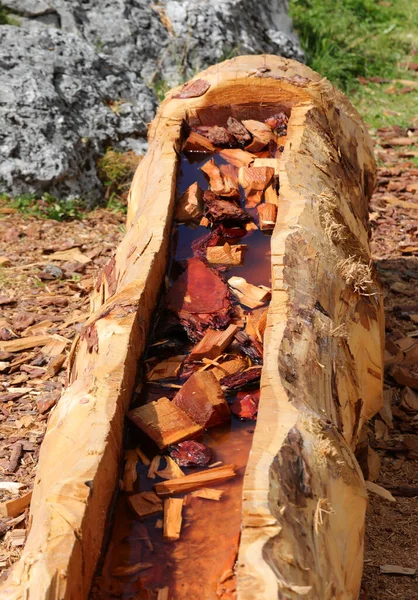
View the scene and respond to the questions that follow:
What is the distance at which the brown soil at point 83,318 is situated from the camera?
2945mm

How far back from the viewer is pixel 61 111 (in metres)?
5.18

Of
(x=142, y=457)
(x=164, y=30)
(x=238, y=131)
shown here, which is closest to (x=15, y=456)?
(x=142, y=457)

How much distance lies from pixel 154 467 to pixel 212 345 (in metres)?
0.53

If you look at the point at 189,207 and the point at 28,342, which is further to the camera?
the point at 28,342

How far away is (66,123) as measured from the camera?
5141 millimetres

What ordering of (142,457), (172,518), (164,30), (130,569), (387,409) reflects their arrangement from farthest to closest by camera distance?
(164,30) → (387,409) → (142,457) → (172,518) → (130,569)

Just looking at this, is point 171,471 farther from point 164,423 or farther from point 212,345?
point 212,345

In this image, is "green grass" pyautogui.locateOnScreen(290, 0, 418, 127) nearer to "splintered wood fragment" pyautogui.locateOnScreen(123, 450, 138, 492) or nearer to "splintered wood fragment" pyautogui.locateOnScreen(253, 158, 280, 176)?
"splintered wood fragment" pyautogui.locateOnScreen(253, 158, 280, 176)

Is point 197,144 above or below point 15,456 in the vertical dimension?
above

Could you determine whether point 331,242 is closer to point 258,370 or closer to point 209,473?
point 258,370

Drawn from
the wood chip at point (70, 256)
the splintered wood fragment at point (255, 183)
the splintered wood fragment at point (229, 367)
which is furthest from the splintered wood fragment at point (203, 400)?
the wood chip at point (70, 256)

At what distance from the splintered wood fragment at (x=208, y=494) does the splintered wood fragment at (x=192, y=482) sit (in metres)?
0.02

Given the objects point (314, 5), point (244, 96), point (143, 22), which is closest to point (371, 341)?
point (244, 96)

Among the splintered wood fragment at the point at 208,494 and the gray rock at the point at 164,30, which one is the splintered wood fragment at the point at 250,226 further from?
the gray rock at the point at 164,30
